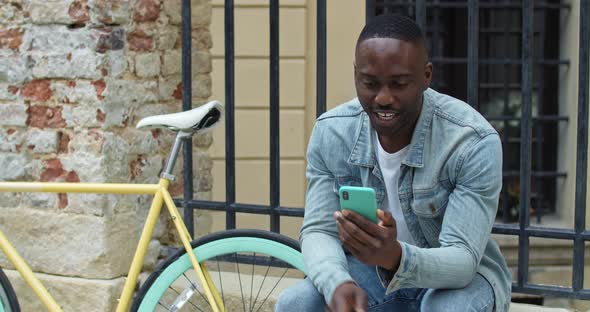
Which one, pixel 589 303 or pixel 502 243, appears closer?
pixel 589 303

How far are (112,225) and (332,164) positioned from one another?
1402 millimetres

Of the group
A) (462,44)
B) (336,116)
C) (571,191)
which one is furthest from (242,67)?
(336,116)

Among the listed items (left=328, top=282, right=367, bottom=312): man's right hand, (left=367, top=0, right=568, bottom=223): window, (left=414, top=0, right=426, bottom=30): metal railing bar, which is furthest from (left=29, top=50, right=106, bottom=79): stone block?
(left=367, top=0, right=568, bottom=223): window

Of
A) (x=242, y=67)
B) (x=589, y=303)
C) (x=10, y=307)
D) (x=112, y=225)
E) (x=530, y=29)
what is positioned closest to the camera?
(x=530, y=29)

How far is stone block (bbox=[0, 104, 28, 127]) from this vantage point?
13.7ft

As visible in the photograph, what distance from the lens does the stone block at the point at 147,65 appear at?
4.22 m

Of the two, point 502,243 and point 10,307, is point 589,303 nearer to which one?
point 502,243

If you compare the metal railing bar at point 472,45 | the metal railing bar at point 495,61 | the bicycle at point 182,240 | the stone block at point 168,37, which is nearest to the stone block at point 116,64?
the stone block at point 168,37

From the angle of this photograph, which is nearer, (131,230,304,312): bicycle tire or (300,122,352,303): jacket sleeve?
(300,122,352,303): jacket sleeve

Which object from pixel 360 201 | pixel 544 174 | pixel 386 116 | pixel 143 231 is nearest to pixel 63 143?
pixel 143 231

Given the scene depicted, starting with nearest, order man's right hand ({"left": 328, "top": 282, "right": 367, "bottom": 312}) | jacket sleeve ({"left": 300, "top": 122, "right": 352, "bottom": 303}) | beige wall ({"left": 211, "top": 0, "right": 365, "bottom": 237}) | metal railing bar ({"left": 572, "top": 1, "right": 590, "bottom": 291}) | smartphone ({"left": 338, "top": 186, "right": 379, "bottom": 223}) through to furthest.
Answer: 1. smartphone ({"left": 338, "top": 186, "right": 379, "bottom": 223})
2. man's right hand ({"left": 328, "top": 282, "right": 367, "bottom": 312})
3. jacket sleeve ({"left": 300, "top": 122, "right": 352, "bottom": 303})
4. metal railing bar ({"left": 572, "top": 1, "right": 590, "bottom": 291})
5. beige wall ({"left": 211, "top": 0, "right": 365, "bottom": 237})

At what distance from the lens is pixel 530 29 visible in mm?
3516

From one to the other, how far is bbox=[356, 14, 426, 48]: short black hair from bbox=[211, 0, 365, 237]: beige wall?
2735 millimetres

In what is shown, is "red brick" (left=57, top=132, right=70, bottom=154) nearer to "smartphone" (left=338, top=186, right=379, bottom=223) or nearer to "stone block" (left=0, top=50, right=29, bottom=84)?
"stone block" (left=0, top=50, right=29, bottom=84)
